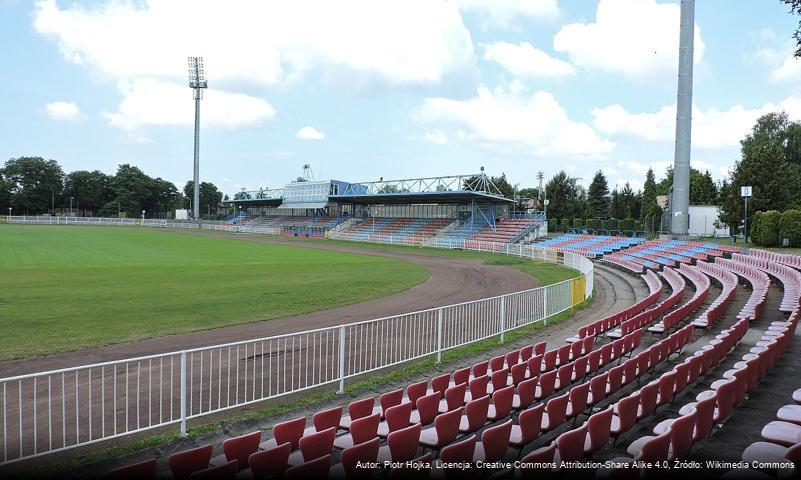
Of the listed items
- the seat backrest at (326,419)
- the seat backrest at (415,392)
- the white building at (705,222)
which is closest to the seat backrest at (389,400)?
the seat backrest at (415,392)

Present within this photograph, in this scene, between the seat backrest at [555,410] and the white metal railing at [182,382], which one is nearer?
the seat backrest at [555,410]

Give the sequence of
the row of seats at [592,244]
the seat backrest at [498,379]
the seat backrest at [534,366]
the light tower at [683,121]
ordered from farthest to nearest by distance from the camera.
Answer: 1. the row of seats at [592,244]
2. the light tower at [683,121]
3. the seat backrest at [534,366]
4. the seat backrest at [498,379]

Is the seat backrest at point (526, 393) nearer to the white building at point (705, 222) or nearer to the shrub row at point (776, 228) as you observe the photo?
the shrub row at point (776, 228)

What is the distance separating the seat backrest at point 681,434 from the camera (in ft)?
15.8

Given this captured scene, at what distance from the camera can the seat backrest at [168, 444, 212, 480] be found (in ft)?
14.0

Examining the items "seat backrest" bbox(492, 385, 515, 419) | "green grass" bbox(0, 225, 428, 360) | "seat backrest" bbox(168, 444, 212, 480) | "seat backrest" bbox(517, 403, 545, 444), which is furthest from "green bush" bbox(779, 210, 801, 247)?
"seat backrest" bbox(168, 444, 212, 480)

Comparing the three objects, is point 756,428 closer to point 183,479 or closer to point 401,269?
point 183,479

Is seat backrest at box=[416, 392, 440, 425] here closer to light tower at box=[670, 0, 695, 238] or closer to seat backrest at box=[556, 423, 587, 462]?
seat backrest at box=[556, 423, 587, 462]

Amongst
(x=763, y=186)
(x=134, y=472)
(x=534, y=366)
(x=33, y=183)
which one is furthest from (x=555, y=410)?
(x=33, y=183)

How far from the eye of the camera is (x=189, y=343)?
1221cm

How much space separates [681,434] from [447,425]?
232 cm

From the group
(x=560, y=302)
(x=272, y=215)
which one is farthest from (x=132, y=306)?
(x=272, y=215)

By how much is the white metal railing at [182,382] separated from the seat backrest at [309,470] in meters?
2.89

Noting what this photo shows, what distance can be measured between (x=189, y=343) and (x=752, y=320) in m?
14.2
